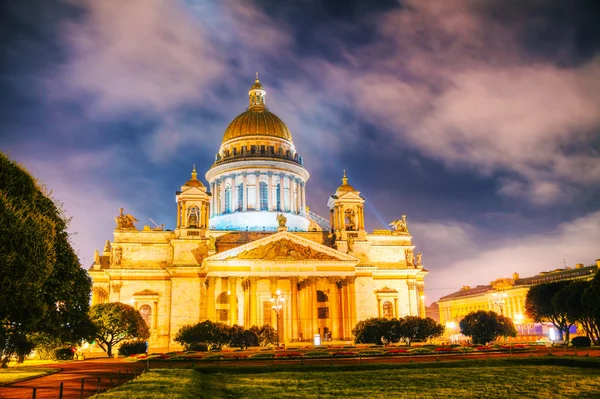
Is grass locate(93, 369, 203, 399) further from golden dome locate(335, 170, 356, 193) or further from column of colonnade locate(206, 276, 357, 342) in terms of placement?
golden dome locate(335, 170, 356, 193)

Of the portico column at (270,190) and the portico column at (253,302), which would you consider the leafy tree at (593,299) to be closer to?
the portico column at (253,302)

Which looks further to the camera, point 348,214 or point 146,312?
point 348,214

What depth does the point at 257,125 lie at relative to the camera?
87.8 metres

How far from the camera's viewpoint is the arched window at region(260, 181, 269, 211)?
82562mm

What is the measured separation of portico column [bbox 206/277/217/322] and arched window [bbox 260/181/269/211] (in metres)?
20.1

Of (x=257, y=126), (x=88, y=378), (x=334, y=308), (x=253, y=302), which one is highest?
(x=257, y=126)

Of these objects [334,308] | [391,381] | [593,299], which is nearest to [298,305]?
[334,308]

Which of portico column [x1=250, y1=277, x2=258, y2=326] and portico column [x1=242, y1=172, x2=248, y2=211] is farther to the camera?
portico column [x1=242, y1=172, x2=248, y2=211]

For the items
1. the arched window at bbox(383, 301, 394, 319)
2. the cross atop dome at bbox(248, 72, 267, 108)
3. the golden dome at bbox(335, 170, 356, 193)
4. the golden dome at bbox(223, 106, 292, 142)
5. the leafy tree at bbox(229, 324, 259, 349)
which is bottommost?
the leafy tree at bbox(229, 324, 259, 349)

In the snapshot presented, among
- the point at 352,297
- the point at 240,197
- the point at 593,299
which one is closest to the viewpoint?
the point at 593,299

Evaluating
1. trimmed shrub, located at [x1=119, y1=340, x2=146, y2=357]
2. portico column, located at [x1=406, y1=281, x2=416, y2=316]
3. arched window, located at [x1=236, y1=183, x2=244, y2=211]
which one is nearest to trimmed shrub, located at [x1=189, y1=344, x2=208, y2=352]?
trimmed shrub, located at [x1=119, y1=340, x2=146, y2=357]

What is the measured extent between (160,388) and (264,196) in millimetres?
63118

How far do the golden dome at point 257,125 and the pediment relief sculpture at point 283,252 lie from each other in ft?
84.6

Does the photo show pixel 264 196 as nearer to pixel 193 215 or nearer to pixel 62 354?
pixel 193 215
